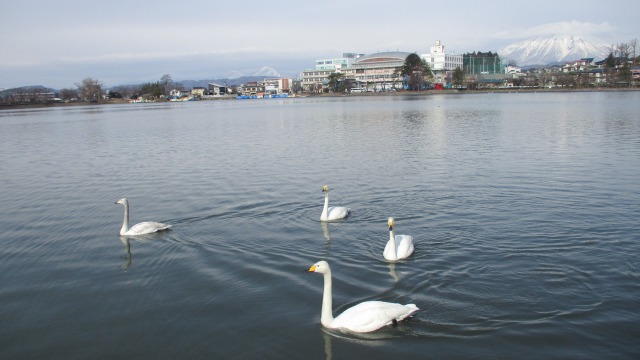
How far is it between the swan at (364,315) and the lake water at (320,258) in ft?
0.58

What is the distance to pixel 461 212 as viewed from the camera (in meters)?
15.3

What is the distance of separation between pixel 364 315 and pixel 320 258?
3569 millimetres

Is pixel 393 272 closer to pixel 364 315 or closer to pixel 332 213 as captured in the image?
pixel 364 315

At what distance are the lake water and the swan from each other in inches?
6.9

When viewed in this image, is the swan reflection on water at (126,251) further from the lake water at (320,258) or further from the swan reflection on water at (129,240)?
the lake water at (320,258)

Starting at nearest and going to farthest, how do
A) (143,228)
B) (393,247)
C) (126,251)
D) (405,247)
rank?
1. (393,247)
2. (405,247)
3. (126,251)
4. (143,228)

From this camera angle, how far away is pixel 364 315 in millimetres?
8508

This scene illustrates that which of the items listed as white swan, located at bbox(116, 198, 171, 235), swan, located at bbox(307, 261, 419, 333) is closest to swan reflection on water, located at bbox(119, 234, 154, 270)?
white swan, located at bbox(116, 198, 171, 235)

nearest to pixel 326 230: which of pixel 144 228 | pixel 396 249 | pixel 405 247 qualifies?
pixel 396 249

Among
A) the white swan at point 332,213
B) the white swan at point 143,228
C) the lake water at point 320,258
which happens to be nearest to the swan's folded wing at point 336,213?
the white swan at point 332,213

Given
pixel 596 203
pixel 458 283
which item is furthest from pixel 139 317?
pixel 596 203

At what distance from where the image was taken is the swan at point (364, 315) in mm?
8492

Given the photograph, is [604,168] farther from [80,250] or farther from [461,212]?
[80,250]

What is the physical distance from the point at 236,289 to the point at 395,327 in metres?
3.48
